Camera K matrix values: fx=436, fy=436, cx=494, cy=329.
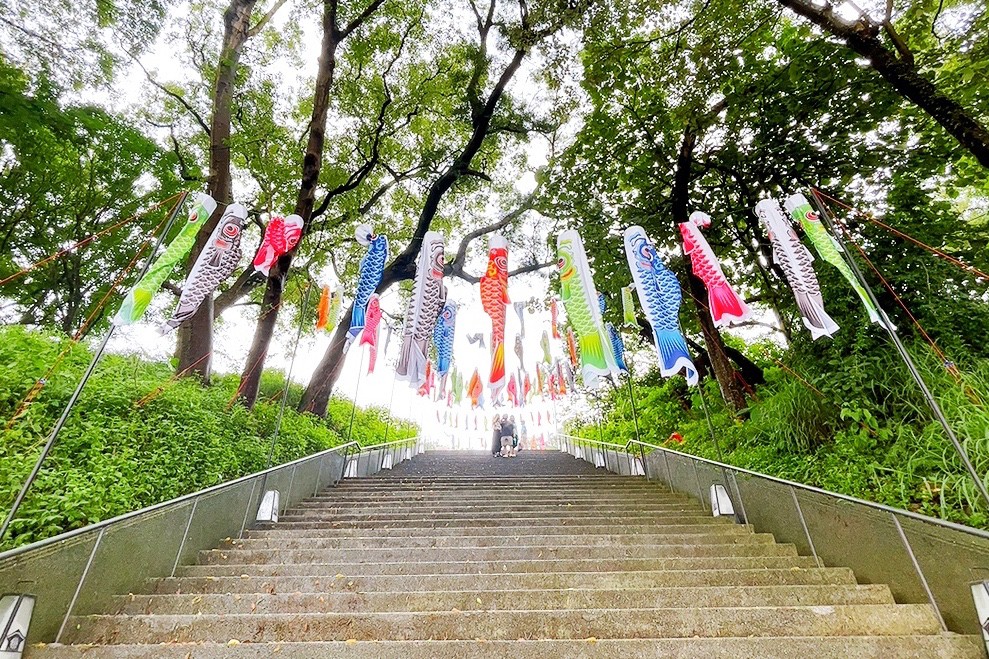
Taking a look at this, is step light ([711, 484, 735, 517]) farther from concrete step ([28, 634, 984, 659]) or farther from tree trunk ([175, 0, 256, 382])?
tree trunk ([175, 0, 256, 382])

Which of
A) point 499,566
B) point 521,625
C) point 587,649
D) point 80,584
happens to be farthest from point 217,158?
point 587,649

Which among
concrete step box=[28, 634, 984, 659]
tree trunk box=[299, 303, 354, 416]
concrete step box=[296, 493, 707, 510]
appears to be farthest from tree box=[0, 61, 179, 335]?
concrete step box=[28, 634, 984, 659]

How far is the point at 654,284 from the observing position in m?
4.74

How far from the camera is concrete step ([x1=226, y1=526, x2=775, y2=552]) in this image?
3848mm

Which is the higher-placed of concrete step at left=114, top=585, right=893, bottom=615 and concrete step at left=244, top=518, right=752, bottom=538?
concrete step at left=244, top=518, right=752, bottom=538

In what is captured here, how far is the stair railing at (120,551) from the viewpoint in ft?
7.47

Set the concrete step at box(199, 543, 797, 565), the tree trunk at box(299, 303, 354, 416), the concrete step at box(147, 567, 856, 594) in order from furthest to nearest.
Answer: the tree trunk at box(299, 303, 354, 416) < the concrete step at box(199, 543, 797, 565) < the concrete step at box(147, 567, 856, 594)

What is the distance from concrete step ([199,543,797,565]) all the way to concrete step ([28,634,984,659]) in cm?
142

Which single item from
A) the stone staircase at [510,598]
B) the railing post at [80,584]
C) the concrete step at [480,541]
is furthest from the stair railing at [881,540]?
the railing post at [80,584]

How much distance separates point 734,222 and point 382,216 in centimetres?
860

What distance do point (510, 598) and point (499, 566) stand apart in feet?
2.13

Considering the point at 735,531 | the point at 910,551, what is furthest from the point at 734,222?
the point at 910,551

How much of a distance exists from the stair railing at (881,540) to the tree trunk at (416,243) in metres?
7.54

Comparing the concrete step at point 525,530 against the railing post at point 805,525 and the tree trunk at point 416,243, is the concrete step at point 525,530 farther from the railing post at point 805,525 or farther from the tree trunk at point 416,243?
the tree trunk at point 416,243
